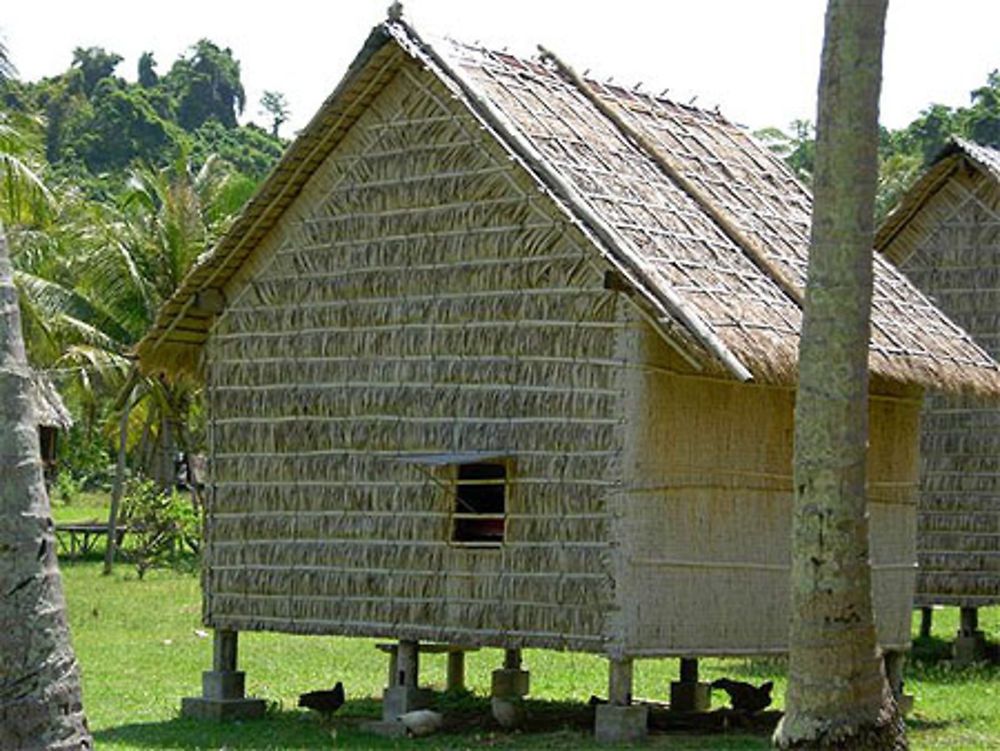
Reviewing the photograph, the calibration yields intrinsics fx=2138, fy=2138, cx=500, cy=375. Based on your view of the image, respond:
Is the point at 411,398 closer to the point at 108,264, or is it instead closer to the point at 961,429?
the point at 961,429

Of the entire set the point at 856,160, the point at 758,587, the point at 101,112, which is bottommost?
the point at 758,587

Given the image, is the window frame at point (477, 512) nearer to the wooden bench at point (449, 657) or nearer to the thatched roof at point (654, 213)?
the wooden bench at point (449, 657)

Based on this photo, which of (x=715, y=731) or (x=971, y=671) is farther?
(x=971, y=671)

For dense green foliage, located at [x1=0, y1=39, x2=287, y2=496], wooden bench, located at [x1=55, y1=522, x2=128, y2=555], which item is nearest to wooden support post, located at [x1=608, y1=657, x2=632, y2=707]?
dense green foliage, located at [x1=0, y1=39, x2=287, y2=496]

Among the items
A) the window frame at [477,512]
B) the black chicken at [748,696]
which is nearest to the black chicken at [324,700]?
the window frame at [477,512]

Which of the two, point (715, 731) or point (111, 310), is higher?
point (111, 310)

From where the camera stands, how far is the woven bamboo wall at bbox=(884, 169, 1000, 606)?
20.5 meters

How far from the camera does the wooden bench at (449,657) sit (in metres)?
15.9

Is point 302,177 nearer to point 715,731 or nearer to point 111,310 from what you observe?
point 715,731

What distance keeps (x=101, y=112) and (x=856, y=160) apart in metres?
59.6

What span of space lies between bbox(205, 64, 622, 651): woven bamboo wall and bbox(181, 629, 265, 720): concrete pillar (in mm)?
254

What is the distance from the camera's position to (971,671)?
20.2 metres

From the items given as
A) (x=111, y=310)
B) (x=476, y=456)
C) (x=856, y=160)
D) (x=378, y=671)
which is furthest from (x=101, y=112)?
(x=856, y=160)

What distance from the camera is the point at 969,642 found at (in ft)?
68.7
